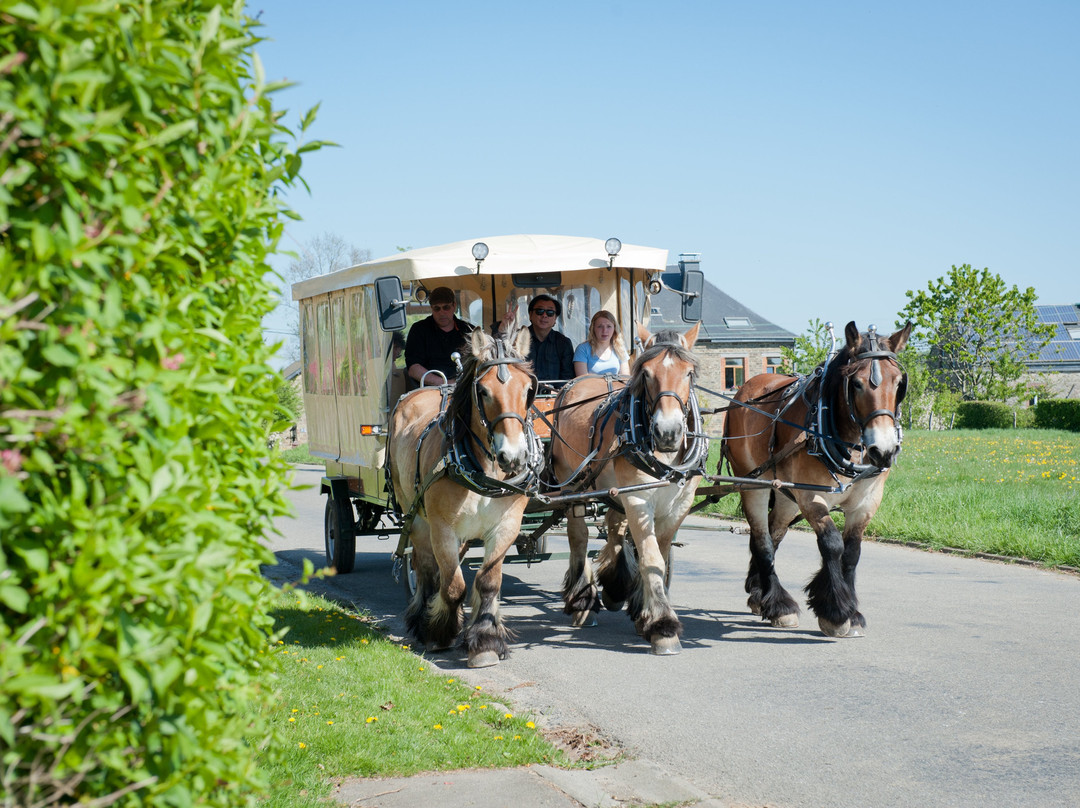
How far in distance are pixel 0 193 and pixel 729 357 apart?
43675 millimetres

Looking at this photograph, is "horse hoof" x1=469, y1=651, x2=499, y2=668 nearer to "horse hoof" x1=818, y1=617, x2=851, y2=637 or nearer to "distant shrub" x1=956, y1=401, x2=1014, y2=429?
"horse hoof" x1=818, y1=617, x2=851, y2=637

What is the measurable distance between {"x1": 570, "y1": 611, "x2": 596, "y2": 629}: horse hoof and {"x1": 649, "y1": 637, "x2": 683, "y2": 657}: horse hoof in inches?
47.2

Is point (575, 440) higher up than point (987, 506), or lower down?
higher up

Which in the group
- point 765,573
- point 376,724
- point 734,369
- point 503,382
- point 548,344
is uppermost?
point 548,344

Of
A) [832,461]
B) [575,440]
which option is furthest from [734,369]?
[832,461]

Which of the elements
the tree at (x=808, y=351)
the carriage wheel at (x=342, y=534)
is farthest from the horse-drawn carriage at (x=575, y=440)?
the tree at (x=808, y=351)

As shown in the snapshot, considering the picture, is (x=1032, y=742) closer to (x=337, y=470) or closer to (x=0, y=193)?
(x=0, y=193)

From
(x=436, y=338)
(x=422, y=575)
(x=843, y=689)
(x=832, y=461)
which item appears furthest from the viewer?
(x=436, y=338)

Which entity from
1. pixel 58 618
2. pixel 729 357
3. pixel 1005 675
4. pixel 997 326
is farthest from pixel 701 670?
pixel 997 326

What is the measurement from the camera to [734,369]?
44312mm

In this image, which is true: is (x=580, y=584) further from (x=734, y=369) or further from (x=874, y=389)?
(x=734, y=369)

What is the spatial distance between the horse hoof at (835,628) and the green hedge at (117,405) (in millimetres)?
5431

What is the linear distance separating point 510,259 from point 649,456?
2392mm

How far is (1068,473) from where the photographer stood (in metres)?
17.7
